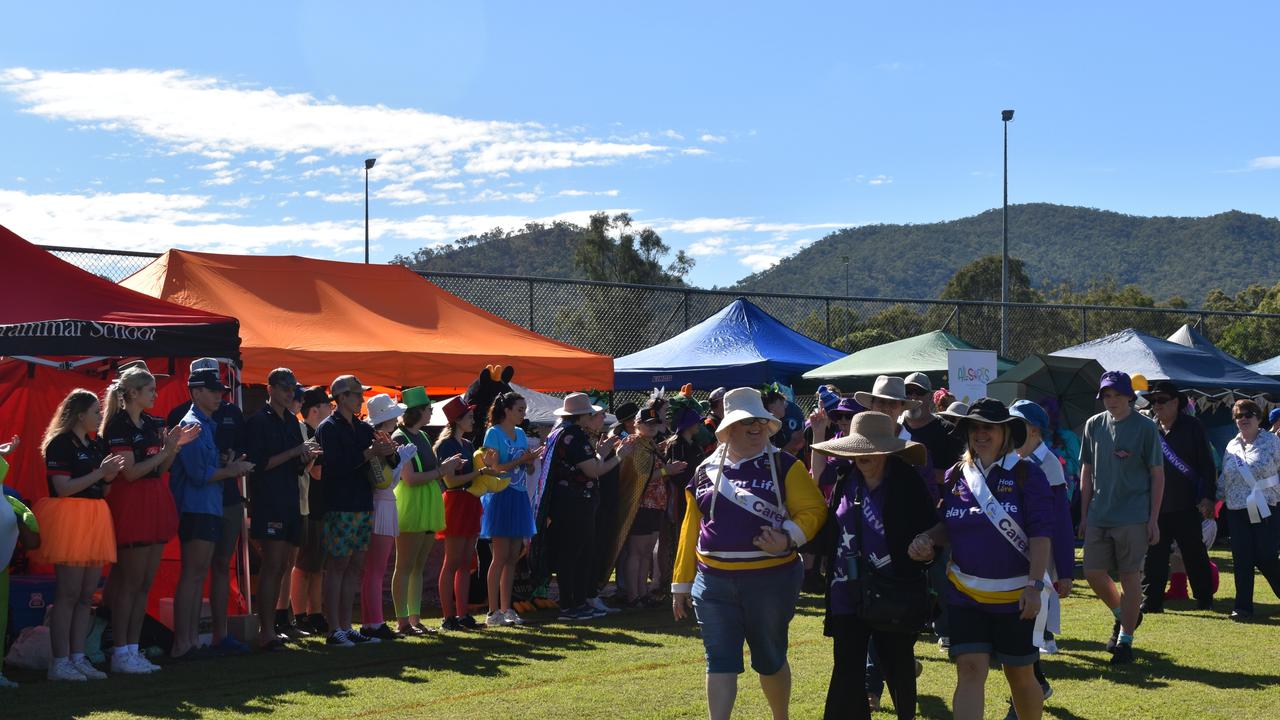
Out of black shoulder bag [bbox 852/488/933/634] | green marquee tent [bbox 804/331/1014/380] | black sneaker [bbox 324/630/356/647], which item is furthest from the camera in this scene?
green marquee tent [bbox 804/331/1014/380]

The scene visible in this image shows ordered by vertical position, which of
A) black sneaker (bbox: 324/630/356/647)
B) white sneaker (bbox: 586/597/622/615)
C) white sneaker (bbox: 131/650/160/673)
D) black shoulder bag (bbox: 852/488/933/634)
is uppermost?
black shoulder bag (bbox: 852/488/933/634)

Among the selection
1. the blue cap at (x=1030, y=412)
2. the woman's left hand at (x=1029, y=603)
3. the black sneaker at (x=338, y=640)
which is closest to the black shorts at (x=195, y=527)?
the black sneaker at (x=338, y=640)

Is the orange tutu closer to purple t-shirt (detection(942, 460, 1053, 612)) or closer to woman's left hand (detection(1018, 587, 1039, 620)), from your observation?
purple t-shirt (detection(942, 460, 1053, 612))

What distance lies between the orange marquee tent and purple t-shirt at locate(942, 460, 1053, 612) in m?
7.65

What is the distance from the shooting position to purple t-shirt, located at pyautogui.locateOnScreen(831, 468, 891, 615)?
5633 mm

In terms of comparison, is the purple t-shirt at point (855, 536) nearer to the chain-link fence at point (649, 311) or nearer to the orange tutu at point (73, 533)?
the orange tutu at point (73, 533)

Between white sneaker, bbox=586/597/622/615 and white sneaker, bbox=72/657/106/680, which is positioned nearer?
white sneaker, bbox=72/657/106/680

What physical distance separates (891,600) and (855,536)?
0.32 meters

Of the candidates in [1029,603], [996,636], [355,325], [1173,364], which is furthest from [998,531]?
[1173,364]

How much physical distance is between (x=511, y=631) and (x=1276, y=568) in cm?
664

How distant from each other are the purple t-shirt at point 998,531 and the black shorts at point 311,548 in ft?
17.3

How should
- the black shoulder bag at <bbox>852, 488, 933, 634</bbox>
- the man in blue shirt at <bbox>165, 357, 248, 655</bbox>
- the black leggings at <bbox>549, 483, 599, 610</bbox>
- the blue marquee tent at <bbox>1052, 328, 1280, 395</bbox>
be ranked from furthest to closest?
the blue marquee tent at <bbox>1052, 328, 1280, 395</bbox> < the black leggings at <bbox>549, 483, 599, 610</bbox> < the man in blue shirt at <bbox>165, 357, 248, 655</bbox> < the black shoulder bag at <bbox>852, 488, 933, 634</bbox>

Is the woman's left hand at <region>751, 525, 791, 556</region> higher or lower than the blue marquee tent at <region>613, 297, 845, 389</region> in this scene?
lower

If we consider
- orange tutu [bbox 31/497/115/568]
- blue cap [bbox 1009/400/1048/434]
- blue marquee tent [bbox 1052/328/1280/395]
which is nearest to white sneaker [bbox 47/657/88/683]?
orange tutu [bbox 31/497/115/568]
